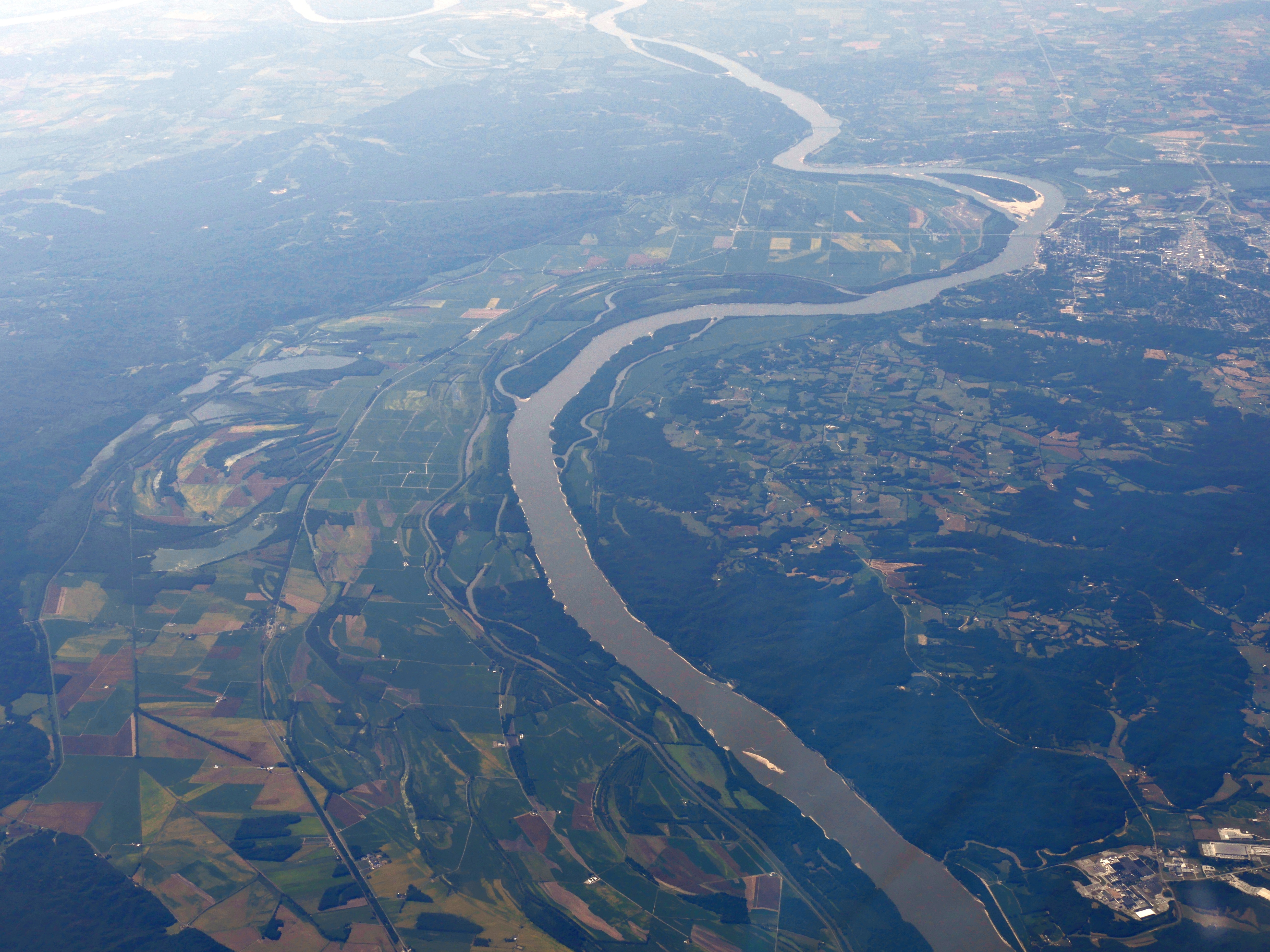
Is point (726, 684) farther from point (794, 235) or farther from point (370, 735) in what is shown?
point (794, 235)

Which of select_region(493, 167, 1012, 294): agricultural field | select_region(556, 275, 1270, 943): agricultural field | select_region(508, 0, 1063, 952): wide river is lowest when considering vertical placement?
select_region(508, 0, 1063, 952): wide river

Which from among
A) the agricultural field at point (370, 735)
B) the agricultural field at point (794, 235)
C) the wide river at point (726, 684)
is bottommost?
the agricultural field at point (370, 735)

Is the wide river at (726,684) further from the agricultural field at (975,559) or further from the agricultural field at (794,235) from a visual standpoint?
the agricultural field at (794,235)

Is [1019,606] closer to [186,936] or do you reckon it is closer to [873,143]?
[186,936]

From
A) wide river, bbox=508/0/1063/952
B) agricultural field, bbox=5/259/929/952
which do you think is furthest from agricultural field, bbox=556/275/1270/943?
agricultural field, bbox=5/259/929/952

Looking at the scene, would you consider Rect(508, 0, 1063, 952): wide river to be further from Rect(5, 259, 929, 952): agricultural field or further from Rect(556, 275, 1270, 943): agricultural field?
Rect(5, 259, 929, 952): agricultural field

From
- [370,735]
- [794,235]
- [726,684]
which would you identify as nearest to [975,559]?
[726,684]

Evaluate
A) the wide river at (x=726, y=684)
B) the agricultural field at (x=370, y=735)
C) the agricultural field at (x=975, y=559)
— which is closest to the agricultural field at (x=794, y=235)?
the wide river at (x=726, y=684)

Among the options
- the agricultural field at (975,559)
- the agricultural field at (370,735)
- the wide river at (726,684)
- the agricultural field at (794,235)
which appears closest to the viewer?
the wide river at (726,684)
